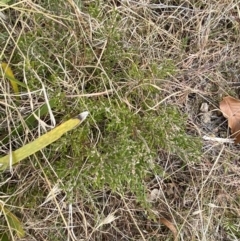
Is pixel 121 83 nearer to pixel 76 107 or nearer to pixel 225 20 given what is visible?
pixel 76 107

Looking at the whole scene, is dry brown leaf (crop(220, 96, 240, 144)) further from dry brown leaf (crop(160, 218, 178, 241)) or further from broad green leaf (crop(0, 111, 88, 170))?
broad green leaf (crop(0, 111, 88, 170))

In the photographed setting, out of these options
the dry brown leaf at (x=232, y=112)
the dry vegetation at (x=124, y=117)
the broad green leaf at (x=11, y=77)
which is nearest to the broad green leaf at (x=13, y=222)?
the dry vegetation at (x=124, y=117)

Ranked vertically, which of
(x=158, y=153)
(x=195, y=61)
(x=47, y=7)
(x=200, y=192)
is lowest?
(x=200, y=192)

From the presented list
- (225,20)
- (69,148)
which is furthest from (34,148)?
(225,20)

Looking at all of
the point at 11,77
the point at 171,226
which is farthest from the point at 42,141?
the point at 171,226

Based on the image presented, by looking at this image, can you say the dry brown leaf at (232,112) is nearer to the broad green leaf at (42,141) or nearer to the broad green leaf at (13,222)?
the broad green leaf at (42,141)
